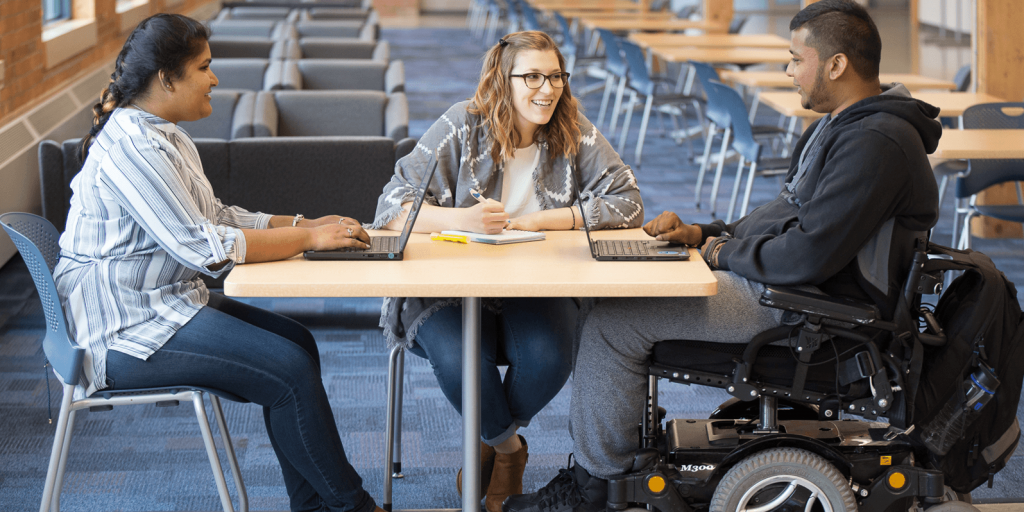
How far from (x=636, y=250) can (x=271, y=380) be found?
80 cm

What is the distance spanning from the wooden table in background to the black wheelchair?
0.69ft

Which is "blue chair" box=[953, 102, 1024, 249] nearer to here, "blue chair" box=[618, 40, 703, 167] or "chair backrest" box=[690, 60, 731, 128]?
"chair backrest" box=[690, 60, 731, 128]

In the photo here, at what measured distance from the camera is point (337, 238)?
1882mm

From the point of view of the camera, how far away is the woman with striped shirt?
180cm

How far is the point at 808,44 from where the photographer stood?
6.19 feet

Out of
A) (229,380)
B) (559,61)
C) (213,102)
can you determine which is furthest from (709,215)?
(229,380)

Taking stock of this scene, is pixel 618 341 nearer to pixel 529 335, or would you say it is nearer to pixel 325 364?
pixel 529 335

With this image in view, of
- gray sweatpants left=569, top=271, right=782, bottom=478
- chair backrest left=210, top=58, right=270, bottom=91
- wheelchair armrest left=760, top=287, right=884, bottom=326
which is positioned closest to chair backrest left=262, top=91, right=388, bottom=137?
chair backrest left=210, top=58, right=270, bottom=91

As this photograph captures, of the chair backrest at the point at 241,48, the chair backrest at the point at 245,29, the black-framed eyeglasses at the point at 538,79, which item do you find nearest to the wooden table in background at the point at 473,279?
the black-framed eyeglasses at the point at 538,79

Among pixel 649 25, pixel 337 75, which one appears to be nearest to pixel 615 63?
pixel 649 25

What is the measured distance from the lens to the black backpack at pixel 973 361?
1800mm

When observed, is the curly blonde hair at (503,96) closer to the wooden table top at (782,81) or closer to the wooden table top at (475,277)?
the wooden table top at (475,277)

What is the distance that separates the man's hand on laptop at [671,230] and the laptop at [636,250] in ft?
0.09

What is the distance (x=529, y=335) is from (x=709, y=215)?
3.27 metres
